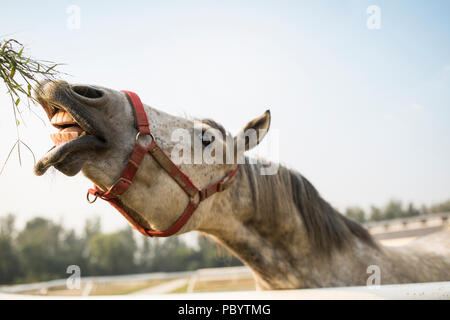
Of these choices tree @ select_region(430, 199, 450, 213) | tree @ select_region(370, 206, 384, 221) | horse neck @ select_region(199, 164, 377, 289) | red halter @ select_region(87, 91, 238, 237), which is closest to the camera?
red halter @ select_region(87, 91, 238, 237)

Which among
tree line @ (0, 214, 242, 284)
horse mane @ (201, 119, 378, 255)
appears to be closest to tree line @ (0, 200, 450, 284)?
tree line @ (0, 214, 242, 284)

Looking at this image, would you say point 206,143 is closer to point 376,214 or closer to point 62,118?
point 62,118

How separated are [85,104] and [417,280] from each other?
3035 mm

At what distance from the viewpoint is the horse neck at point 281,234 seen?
97.1 inches

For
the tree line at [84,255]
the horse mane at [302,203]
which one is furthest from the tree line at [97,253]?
the horse mane at [302,203]

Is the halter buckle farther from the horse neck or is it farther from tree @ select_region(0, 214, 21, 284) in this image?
tree @ select_region(0, 214, 21, 284)

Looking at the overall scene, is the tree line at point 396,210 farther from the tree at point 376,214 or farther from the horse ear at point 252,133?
the horse ear at point 252,133

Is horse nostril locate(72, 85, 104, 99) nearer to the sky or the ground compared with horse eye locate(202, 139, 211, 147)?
nearer to the sky

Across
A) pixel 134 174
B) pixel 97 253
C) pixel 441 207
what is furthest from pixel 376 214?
pixel 134 174

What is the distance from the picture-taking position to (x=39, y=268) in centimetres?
4369

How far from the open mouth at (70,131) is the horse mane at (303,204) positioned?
1288 mm

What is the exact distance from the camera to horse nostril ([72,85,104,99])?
67.5 inches

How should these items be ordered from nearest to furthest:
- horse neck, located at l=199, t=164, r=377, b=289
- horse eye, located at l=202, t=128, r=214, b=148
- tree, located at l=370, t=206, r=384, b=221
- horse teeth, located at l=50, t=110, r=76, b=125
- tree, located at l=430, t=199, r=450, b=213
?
horse teeth, located at l=50, t=110, r=76, b=125 → horse eye, located at l=202, t=128, r=214, b=148 → horse neck, located at l=199, t=164, r=377, b=289 → tree, located at l=430, t=199, r=450, b=213 → tree, located at l=370, t=206, r=384, b=221
